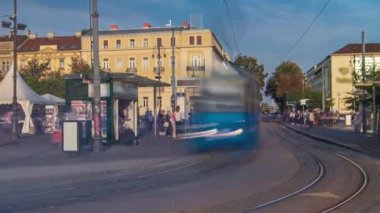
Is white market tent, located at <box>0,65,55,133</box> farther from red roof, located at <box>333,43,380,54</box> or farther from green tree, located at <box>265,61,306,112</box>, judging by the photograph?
red roof, located at <box>333,43,380,54</box>

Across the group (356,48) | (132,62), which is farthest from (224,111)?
(356,48)

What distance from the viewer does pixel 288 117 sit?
96.8 metres

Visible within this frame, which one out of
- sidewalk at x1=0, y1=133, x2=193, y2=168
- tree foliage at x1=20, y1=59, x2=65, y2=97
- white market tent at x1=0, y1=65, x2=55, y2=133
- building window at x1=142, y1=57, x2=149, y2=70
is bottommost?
sidewalk at x1=0, y1=133, x2=193, y2=168

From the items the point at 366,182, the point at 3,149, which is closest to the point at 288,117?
the point at 3,149

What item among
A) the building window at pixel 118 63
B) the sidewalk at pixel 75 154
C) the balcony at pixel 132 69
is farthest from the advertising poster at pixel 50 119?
the building window at pixel 118 63

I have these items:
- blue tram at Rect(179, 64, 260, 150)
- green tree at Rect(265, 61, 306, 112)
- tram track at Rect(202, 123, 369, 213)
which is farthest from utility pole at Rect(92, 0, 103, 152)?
green tree at Rect(265, 61, 306, 112)

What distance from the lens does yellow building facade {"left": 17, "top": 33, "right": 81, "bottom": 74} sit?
13475 cm

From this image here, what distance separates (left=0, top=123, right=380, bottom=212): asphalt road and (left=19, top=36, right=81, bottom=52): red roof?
119 m

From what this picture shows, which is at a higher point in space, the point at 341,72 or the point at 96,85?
the point at 341,72

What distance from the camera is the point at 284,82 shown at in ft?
420

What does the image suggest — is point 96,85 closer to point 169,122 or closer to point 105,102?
point 105,102

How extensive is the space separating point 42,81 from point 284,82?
56.6 meters

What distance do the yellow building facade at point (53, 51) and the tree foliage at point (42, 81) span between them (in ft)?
108

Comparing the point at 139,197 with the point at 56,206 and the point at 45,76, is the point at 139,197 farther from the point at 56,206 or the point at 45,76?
the point at 45,76
